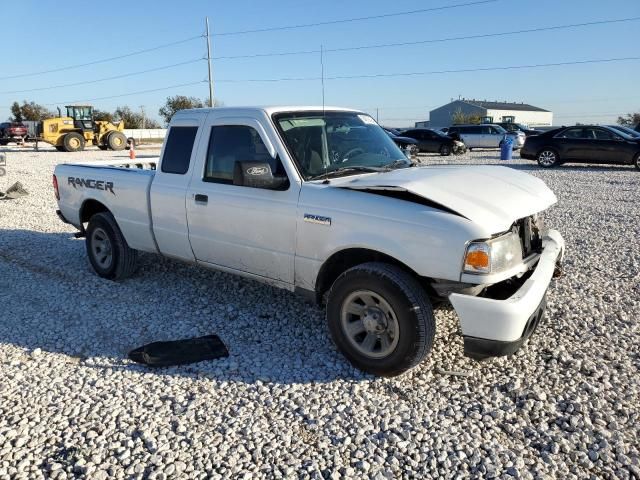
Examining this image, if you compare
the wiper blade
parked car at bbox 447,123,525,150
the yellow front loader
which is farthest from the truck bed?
the yellow front loader

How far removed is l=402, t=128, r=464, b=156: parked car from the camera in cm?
2637

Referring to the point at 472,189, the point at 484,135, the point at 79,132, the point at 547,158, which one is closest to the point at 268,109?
the point at 472,189

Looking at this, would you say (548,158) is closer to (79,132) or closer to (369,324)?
(369,324)

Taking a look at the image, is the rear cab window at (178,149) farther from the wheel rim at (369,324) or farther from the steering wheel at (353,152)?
the wheel rim at (369,324)

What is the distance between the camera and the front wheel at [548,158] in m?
18.7

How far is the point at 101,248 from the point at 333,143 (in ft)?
10.9

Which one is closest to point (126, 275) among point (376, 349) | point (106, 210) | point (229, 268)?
point (106, 210)

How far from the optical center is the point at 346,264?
4117 millimetres

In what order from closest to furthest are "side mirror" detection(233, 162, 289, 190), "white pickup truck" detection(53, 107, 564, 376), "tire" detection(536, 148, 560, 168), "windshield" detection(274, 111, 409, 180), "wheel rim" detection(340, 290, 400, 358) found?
1. "white pickup truck" detection(53, 107, 564, 376)
2. "wheel rim" detection(340, 290, 400, 358)
3. "side mirror" detection(233, 162, 289, 190)
4. "windshield" detection(274, 111, 409, 180)
5. "tire" detection(536, 148, 560, 168)

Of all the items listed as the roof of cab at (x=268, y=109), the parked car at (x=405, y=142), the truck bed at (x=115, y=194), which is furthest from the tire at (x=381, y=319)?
the truck bed at (x=115, y=194)

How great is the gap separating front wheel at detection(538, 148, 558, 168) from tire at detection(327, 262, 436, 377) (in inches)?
673

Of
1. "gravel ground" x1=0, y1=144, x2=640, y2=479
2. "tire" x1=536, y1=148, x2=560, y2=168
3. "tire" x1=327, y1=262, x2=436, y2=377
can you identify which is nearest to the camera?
"gravel ground" x1=0, y1=144, x2=640, y2=479

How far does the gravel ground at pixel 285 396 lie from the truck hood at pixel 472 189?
119 centimetres

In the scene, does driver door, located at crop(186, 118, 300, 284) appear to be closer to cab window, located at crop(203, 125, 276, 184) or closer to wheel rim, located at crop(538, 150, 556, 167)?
cab window, located at crop(203, 125, 276, 184)
